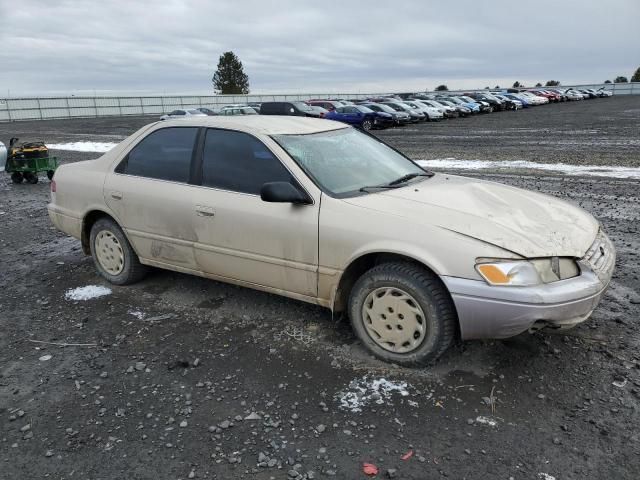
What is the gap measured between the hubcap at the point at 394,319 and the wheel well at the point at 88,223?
2803 mm

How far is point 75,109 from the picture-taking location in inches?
2146

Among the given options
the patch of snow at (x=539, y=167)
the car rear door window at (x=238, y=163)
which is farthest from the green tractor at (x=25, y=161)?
the car rear door window at (x=238, y=163)

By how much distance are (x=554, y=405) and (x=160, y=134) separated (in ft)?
12.2

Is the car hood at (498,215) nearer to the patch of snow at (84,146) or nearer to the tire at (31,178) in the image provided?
the tire at (31,178)

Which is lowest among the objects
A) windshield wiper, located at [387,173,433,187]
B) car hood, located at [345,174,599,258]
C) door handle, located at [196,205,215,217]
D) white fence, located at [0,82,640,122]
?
white fence, located at [0,82,640,122]

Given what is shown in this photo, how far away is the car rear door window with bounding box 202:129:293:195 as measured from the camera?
4.04 m

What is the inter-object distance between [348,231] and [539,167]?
33.5 ft

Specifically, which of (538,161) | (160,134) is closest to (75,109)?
(538,161)

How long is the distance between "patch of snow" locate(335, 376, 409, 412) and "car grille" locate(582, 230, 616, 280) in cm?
140

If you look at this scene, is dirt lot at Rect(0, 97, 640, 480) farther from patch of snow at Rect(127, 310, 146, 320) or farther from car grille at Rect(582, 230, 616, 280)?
car grille at Rect(582, 230, 616, 280)

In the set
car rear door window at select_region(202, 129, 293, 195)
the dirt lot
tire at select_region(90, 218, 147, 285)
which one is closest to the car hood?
car rear door window at select_region(202, 129, 293, 195)

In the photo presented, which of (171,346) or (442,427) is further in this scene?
(171,346)

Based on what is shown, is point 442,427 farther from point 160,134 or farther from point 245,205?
point 160,134

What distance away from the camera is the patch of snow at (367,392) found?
10.5ft
